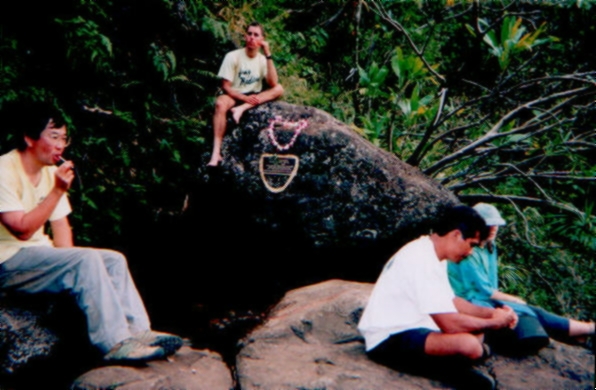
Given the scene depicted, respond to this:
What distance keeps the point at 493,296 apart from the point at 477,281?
0.56ft

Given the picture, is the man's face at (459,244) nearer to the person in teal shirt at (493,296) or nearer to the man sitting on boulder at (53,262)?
the person in teal shirt at (493,296)

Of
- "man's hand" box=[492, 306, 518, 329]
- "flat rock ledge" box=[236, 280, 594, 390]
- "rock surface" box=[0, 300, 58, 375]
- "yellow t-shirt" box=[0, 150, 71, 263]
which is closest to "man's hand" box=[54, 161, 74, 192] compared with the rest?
"yellow t-shirt" box=[0, 150, 71, 263]

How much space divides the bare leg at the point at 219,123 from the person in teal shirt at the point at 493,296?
2.50 meters

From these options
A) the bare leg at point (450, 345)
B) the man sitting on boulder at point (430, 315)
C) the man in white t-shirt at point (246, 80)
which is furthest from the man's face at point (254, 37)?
the bare leg at point (450, 345)

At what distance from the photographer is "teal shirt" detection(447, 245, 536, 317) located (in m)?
3.85

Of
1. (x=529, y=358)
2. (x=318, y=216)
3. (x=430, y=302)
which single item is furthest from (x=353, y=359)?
(x=318, y=216)

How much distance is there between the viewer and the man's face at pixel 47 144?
3.50m

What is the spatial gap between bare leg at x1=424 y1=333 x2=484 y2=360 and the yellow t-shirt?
2.48 m

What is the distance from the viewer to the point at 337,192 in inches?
201

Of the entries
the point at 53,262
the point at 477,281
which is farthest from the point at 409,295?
the point at 53,262

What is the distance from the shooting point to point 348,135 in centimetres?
531

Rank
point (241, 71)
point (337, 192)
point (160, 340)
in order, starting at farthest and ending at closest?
point (241, 71) < point (337, 192) < point (160, 340)

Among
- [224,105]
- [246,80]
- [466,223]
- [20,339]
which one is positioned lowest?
[20,339]

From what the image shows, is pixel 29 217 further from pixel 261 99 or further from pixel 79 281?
pixel 261 99
